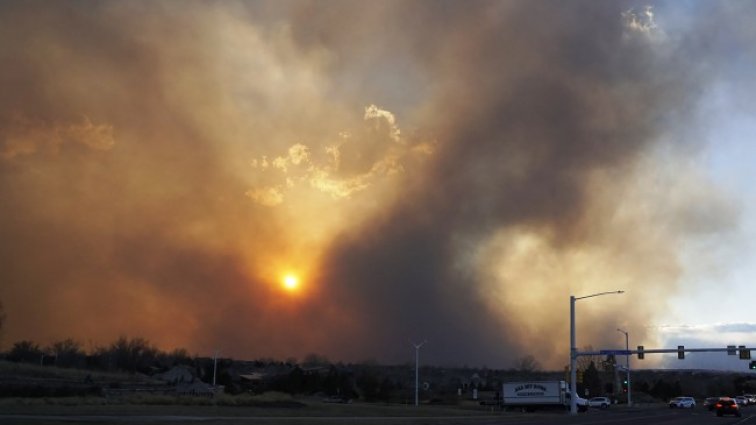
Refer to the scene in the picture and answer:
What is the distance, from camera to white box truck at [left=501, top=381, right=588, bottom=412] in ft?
312

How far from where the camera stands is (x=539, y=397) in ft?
315

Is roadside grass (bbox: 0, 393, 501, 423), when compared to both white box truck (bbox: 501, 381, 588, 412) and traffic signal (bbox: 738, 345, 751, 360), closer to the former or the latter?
white box truck (bbox: 501, 381, 588, 412)

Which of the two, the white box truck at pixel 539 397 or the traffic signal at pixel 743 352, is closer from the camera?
the traffic signal at pixel 743 352

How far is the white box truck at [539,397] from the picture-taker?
9519 centimetres

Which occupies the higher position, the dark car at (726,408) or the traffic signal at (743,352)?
the traffic signal at (743,352)

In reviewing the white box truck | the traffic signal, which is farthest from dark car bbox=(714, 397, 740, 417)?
the white box truck

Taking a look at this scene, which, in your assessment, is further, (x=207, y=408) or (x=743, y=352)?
(x=743, y=352)

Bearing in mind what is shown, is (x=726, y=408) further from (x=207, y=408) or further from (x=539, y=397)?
(x=207, y=408)

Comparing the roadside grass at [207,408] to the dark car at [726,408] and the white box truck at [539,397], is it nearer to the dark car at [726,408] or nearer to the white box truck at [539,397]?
the white box truck at [539,397]

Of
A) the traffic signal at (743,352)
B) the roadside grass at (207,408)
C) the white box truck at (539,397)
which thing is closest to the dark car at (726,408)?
the traffic signal at (743,352)

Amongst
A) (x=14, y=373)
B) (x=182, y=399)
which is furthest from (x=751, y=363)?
(x=14, y=373)

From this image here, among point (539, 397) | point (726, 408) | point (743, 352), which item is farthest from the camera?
point (539, 397)

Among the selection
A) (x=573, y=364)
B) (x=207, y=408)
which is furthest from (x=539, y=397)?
(x=207, y=408)

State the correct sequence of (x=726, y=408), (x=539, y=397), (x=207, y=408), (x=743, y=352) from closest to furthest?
(x=207, y=408), (x=726, y=408), (x=743, y=352), (x=539, y=397)
